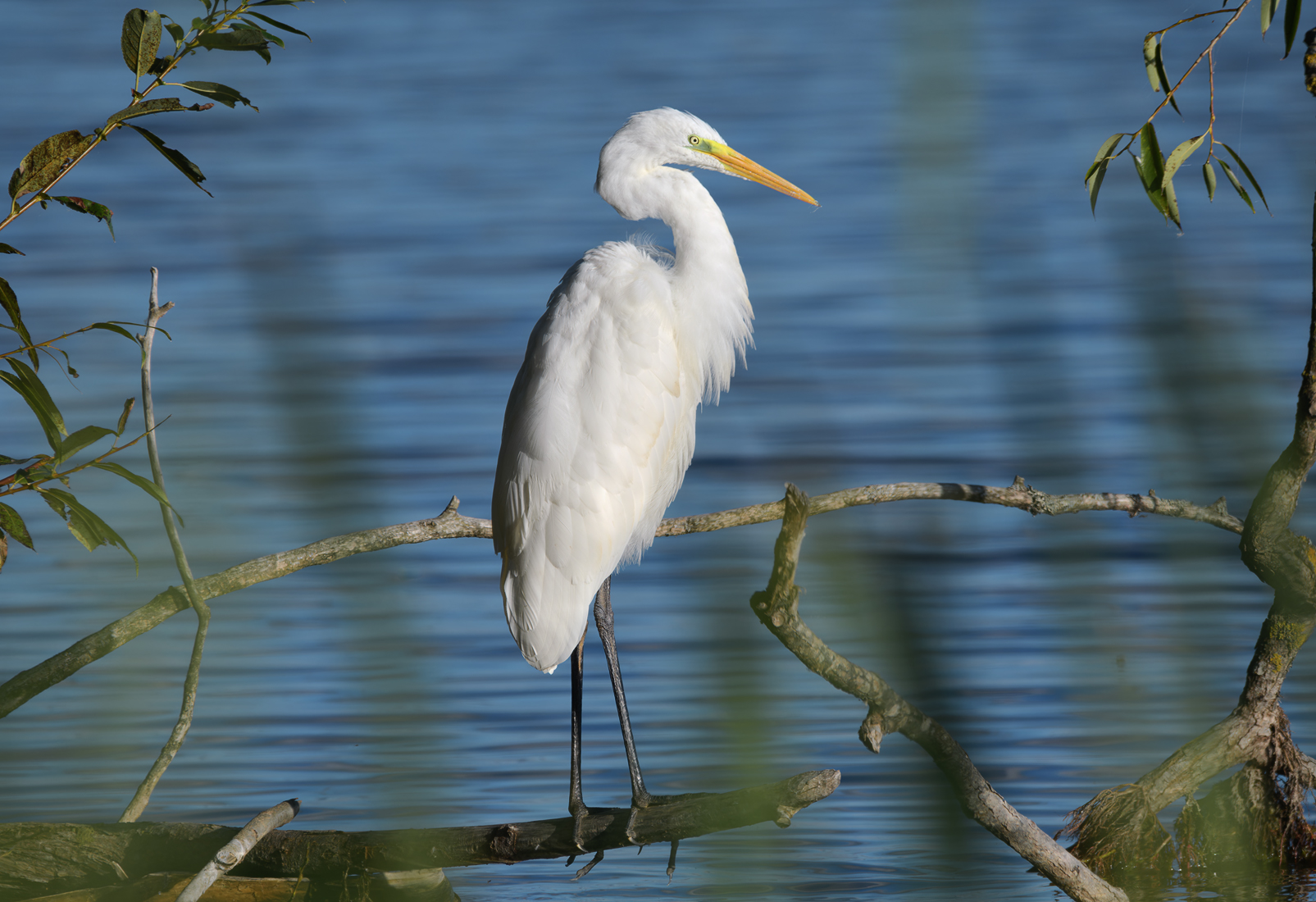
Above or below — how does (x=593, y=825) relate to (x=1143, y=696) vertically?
below

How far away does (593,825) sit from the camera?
3.35 metres

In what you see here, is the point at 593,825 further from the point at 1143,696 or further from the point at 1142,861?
the point at 1143,696

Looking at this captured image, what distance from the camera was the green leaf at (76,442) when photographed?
2.48 metres

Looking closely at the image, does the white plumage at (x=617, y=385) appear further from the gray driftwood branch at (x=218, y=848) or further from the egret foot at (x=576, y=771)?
the gray driftwood branch at (x=218, y=848)

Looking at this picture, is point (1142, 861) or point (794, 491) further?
point (1142, 861)

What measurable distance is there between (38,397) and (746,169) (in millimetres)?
2774

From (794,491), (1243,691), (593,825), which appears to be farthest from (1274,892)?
(794,491)

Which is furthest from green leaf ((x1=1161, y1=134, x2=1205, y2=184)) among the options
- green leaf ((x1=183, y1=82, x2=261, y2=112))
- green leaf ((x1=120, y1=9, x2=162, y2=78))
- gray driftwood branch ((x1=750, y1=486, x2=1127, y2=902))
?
green leaf ((x1=120, y1=9, x2=162, y2=78))

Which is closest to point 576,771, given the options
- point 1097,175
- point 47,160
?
point 47,160

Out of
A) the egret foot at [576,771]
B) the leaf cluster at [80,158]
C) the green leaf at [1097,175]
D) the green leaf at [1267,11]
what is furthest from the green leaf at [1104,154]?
the egret foot at [576,771]

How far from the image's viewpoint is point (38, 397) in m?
2.55

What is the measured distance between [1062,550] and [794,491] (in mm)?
1053

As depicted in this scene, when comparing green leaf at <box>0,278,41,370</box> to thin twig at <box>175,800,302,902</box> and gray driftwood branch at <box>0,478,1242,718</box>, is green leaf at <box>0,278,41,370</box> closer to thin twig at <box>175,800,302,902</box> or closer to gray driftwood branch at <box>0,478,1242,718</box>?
gray driftwood branch at <box>0,478,1242,718</box>

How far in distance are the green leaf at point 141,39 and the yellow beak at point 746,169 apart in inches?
92.6
